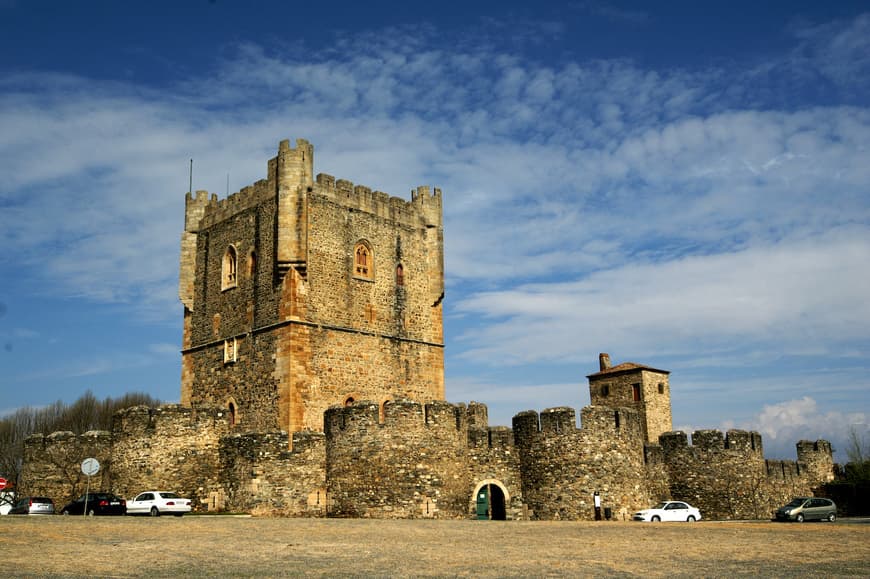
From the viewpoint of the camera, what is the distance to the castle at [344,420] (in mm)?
27609

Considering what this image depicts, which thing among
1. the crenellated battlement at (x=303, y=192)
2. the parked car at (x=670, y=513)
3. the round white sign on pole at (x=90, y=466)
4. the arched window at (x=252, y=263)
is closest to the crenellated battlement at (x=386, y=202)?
the crenellated battlement at (x=303, y=192)

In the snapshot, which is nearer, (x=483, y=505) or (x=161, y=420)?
(x=161, y=420)

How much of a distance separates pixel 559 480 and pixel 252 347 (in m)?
13.3

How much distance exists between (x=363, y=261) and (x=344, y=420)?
382 inches

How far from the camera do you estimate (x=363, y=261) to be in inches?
1425

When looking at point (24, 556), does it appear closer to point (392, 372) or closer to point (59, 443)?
point (59, 443)

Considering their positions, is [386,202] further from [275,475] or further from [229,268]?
[275,475]

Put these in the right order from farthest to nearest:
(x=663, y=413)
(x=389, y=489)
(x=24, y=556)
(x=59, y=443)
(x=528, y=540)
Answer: (x=663, y=413), (x=59, y=443), (x=389, y=489), (x=528, y=540), (x=24, y=556)

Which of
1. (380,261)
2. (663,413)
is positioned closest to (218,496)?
(380,261)

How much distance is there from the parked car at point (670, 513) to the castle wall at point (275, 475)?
1025 cm

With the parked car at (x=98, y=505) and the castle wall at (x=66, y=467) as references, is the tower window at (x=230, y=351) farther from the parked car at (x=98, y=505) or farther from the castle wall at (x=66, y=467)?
the parked car at (x=98, y=505)

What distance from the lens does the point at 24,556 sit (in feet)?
47.1

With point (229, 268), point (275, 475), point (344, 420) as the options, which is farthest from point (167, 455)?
point (229, 268)

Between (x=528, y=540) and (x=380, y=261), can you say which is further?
(x=380, y=261)
